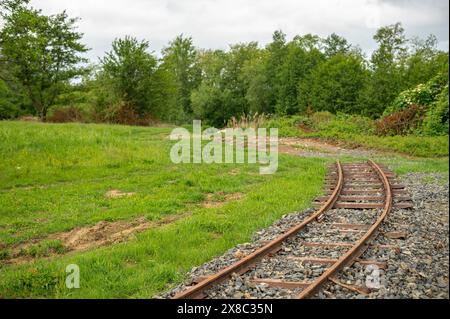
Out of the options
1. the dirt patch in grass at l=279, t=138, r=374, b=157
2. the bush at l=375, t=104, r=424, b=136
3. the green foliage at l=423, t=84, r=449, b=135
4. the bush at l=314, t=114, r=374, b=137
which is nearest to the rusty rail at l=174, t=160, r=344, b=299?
the dirt patch in grass at l=279, t=138, r=374, b=157

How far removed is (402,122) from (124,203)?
19559 millimetres

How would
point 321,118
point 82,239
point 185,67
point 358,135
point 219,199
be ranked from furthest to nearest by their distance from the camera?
point 185,67, point 321,118, point 358,135, point 219,199, point 82,239

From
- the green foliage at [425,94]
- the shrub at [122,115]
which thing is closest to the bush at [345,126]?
the green foliage at [425,94]

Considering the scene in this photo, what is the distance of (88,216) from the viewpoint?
960 centimetres

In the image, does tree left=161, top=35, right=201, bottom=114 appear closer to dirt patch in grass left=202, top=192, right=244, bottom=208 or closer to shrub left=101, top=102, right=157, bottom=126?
shrub left=101, top=102, right=157, bottom=126

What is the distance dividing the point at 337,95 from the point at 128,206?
115ft

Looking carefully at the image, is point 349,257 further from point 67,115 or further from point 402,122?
point 67,115

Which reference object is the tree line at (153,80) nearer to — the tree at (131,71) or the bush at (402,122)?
the tree at (131,71)

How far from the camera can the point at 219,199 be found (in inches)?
458

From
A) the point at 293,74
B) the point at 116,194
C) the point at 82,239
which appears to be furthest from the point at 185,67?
the point at 82,239

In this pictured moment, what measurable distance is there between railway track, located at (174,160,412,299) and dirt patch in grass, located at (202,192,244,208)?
2.37 metres

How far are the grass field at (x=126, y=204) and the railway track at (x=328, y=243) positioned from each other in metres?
0.69

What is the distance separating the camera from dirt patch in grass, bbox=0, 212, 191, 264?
746 cm
